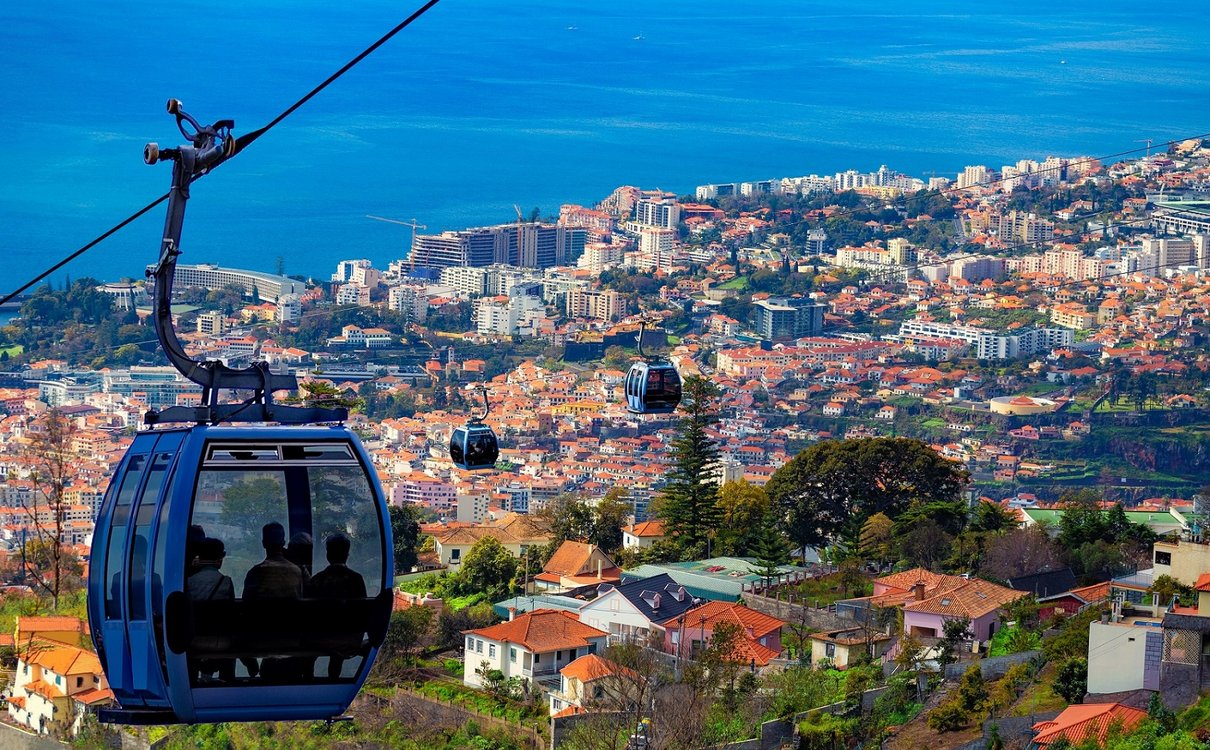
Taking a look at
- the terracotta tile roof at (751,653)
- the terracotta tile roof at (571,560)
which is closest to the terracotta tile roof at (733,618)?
the terracotta tile roof at (751,653)

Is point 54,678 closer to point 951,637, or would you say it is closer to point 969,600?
point 951,637

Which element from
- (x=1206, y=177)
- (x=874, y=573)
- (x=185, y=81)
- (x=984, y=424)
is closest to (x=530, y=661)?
(x=874, y=573)

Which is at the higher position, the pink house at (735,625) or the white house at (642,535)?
the white house at (642,535)

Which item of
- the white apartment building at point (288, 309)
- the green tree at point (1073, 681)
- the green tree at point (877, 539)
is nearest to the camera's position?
the green tree at point (1073, 681)

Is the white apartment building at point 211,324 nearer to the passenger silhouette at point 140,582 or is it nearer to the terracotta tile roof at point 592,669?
the terracotta tile roof at point 592,669

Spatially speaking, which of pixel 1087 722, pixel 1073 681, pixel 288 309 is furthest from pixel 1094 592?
pixel 288 309

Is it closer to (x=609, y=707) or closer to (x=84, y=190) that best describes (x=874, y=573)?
(x=609, y=707)

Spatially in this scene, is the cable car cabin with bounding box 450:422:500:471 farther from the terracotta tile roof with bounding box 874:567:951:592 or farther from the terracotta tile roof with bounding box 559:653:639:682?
the terracotta tile roof with bounding box 874:567:951:592
